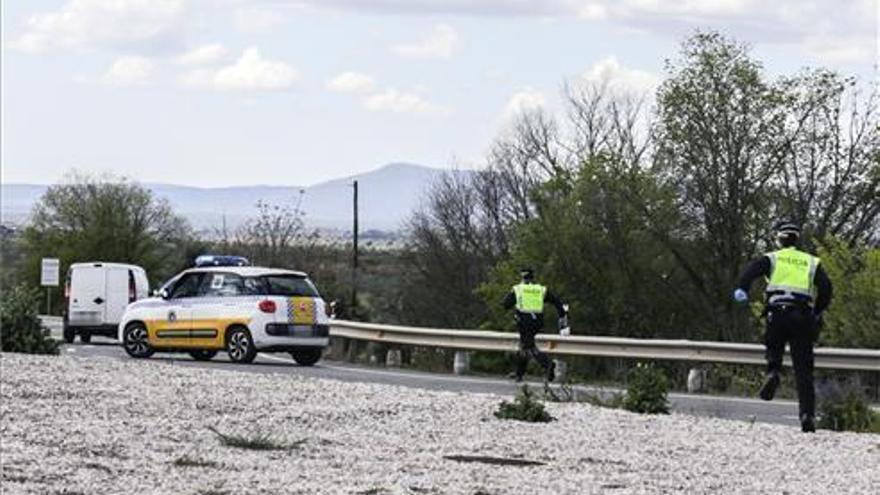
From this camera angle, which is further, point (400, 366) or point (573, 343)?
point (400, 366)

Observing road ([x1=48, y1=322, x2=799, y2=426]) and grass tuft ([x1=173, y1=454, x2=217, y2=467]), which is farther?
road ([x1=48, y1=322, x2=799, y2=426])

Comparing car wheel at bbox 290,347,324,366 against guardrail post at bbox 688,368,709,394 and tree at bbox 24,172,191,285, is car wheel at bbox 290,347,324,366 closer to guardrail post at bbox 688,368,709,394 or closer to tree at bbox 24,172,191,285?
guardrail post at bbox 688,368,709,394

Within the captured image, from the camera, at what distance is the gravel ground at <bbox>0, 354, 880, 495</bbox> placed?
10.6 meters

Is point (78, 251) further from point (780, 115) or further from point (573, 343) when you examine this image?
point (573, 343)

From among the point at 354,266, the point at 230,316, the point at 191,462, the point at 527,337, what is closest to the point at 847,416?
the point at 191,462

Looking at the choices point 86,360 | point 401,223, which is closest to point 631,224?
point 401,223

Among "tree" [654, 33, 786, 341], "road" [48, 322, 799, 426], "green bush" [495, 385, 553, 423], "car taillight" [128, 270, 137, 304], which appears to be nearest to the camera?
"green bush" [495, 385, 553, 423]

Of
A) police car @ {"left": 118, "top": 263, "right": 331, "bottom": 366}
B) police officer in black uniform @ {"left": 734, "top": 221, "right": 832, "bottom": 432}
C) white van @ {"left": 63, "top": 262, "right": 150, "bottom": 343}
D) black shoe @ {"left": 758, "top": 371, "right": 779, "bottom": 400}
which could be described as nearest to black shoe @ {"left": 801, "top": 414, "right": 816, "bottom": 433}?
police officer in black uniform @ {"left": 734, "top": 221, "right": 832, "bottom": 432}

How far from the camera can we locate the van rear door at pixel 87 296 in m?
38.9

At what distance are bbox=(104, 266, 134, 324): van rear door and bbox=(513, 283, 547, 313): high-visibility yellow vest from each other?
15781 millimetres

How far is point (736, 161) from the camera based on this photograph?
56531mm

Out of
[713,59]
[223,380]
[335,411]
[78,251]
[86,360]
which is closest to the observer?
[335,411]

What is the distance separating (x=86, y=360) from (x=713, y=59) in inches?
1455

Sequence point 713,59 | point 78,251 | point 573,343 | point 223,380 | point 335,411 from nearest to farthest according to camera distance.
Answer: point 335,411, point 223,380, point 573,343, point 713,59, point 78,251
